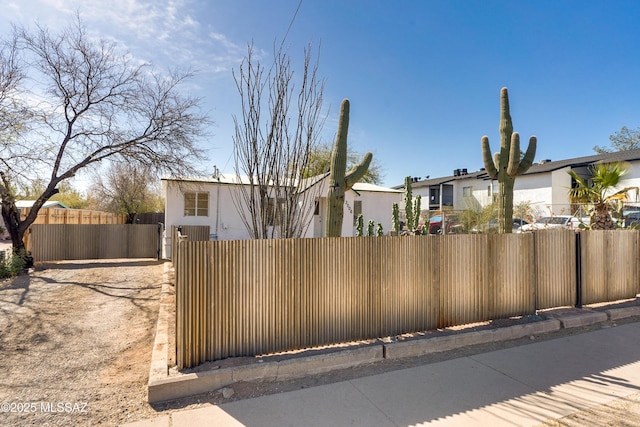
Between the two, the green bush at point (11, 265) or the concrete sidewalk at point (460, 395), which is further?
the green bush at point (11, 265)

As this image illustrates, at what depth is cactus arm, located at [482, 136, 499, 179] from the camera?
343 inches

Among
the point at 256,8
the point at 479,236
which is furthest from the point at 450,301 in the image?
the point at 256,8

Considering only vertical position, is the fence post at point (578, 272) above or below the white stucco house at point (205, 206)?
below

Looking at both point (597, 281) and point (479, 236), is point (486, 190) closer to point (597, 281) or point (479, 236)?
point (597, 281)

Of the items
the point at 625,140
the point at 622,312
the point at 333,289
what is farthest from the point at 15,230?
the point at 625,140

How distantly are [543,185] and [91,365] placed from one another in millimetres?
29042

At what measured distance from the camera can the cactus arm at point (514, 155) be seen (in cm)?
802

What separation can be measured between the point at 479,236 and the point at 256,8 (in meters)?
5.81

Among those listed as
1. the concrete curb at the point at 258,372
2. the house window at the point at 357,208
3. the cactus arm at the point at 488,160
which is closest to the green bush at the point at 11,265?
the concrete curb at the point at 258,372

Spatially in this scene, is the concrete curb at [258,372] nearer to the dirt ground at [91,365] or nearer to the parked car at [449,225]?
the dirt ground at [91,365]

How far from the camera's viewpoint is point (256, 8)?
240 inches

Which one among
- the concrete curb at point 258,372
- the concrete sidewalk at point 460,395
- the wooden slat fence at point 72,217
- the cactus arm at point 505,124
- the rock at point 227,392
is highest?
the cactus arm at point 505,124

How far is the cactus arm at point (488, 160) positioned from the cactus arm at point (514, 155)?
1.47 ft

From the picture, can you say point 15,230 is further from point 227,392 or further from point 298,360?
point 298,360
